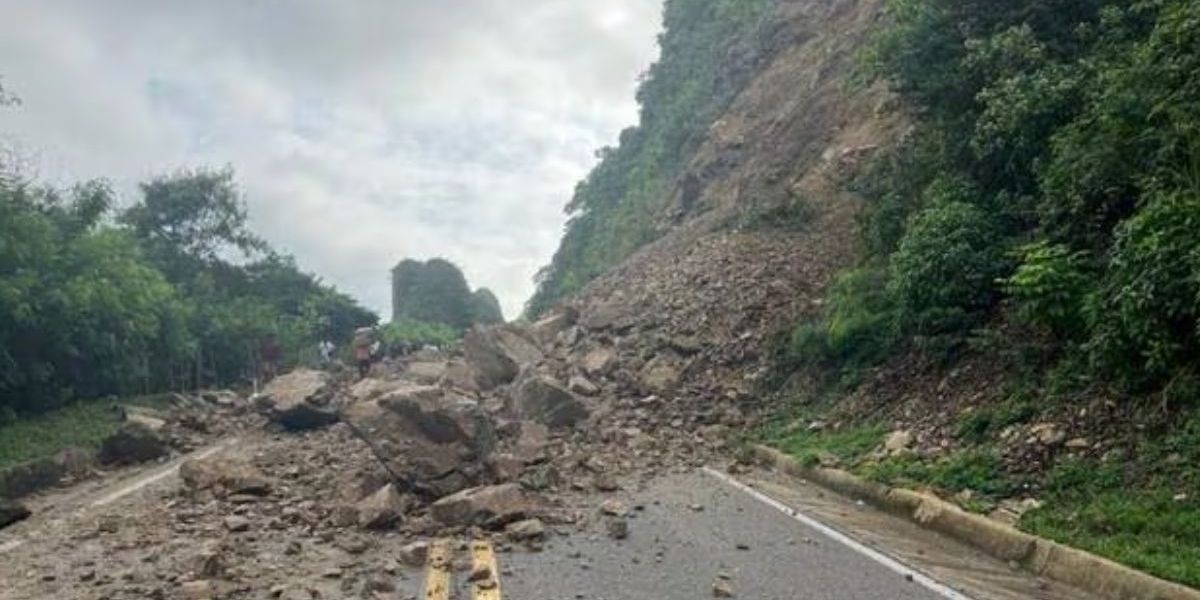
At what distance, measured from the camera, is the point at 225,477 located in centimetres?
1064

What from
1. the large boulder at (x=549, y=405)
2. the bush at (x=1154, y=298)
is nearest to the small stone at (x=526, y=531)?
A: the bush at (x=1154, y=298)

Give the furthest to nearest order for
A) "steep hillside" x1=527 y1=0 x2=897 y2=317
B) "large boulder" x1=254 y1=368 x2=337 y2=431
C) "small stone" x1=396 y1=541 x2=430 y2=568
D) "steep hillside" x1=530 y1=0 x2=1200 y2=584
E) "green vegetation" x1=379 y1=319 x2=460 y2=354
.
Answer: "green vegetation" x1=379 y1=319 x2=460 y2=354, "steep hillside" x1=527 y1=0 x2=897 y2=317, "large boulder" x1=254 y1=368 x2=337 y2=431, "steep hillside" x1=530 y1=0 x2=1200 y2=584, "small stone" x1=396 y1=541 x2=430 y2=568

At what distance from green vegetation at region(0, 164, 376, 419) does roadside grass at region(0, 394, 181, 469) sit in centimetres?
49

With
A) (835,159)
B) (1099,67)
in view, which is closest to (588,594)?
(1099,67)

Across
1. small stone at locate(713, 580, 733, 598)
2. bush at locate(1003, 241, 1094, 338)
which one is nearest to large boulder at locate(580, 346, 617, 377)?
bush at locate(1003, 241, 1094, 338)

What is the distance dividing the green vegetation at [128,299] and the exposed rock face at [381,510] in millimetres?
14968

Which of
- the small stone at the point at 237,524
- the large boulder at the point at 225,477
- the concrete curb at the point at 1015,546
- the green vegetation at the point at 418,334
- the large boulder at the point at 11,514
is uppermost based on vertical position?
the green vegetation at the point at 418,334

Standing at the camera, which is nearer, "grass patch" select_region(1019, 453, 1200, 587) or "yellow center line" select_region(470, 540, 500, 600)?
"yellow center line" select_region(470, 540, 500, 600)

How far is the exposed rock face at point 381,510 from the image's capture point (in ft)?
26.3

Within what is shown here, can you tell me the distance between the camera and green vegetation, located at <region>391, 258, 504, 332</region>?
235ft

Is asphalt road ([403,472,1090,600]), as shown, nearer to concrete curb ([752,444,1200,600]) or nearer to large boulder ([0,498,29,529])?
concrete curb ([752,444,1200,600])

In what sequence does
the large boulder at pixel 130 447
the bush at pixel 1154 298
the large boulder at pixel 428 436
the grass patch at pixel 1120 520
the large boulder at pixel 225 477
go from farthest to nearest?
the large boulder at pixel 130 447
the large boulder at pixel 225 477
the large boulder at pixel 428 436
the bush at pixel 1154 298
the grass patch at pixel 1120 520

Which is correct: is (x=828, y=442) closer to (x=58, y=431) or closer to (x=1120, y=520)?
(x=1120, y=520)

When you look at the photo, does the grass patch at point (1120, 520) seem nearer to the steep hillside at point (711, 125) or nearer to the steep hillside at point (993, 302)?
the steep hillside at point (993, 302)
